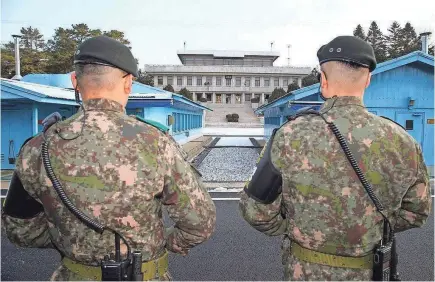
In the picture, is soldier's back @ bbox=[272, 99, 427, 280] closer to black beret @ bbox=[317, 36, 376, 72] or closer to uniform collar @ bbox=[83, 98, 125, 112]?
black beret @ bbox=[317, 36, 376, 72]

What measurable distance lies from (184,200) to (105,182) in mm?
366

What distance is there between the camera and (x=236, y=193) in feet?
28.7

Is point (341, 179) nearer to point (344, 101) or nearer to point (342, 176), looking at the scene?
point (342, 176)

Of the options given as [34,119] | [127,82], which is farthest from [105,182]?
[34,119]

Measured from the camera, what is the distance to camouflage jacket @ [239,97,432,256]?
1.90 meters

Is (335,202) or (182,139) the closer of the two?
(335,202)

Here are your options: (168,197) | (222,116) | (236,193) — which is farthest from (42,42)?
(168,197)

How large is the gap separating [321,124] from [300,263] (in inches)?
28.4

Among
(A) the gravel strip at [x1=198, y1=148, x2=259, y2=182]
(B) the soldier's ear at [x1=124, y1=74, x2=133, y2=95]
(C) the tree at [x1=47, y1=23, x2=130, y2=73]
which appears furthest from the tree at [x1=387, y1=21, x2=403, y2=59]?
(B) the soldier's ear at [x1=124, y1=74, x2=133, y2=95]

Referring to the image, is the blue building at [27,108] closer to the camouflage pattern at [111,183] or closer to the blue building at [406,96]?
the blue building at [406,96]

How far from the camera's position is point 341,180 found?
189 centimetres

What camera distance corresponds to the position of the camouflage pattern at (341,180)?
6.23ft

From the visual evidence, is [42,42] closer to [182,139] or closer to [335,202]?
[182,139]

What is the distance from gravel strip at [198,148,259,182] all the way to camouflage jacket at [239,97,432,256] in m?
8.31
